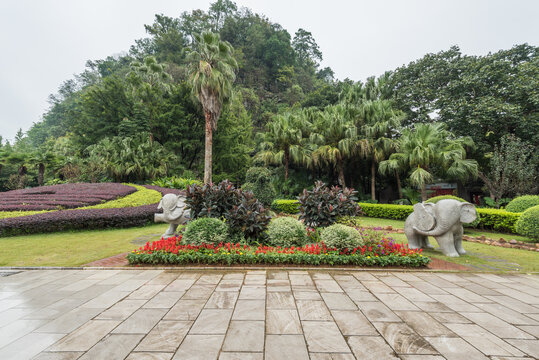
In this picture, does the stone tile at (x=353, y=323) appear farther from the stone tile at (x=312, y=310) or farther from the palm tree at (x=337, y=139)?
the palm tree at (x=337, y=139)

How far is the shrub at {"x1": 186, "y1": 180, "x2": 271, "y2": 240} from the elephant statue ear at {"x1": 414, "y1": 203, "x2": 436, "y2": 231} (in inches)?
142

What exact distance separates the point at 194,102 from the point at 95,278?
18.1m

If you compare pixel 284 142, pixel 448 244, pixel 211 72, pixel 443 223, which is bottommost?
pixel 448 244

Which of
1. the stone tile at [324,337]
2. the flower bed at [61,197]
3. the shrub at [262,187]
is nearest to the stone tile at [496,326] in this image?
the stone tile at [324,337]

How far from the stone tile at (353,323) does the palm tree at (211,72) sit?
13.0 m

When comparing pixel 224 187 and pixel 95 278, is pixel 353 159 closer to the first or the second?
pixel 224 187

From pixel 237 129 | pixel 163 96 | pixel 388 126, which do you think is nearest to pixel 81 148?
pixel 163 96

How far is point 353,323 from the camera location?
101 inches

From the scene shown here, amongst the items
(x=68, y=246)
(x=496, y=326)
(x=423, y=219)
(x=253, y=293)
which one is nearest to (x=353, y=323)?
(x=253, y=293)

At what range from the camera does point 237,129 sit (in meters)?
21.4

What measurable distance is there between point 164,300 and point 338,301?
239 centimetres

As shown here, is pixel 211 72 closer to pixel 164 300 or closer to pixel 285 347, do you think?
pixel 164 300

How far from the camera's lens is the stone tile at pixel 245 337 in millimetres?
2158

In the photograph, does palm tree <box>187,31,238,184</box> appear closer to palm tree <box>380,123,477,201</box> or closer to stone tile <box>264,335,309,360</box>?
palm tree <box>380,123,477,201</box>
